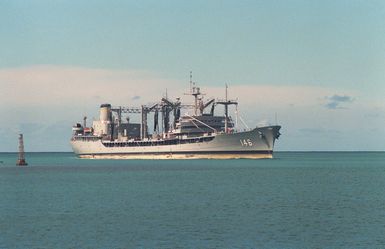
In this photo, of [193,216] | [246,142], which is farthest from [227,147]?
[193,216]

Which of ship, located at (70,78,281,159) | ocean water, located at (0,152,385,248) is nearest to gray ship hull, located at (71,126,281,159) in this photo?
ship, located at (70,78,281,159)

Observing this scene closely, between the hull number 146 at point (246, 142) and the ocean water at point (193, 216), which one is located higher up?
the hull number 146 at point (246, 142)

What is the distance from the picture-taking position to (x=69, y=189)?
7356cm

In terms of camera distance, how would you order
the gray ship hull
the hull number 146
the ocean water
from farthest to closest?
1. the hull number 146
2. the gray ship hull
3. the ocean water

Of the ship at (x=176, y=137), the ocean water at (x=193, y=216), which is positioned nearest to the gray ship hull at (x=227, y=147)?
the ship at (x=176, y=137)

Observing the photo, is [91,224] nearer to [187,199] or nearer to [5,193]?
[187,199]

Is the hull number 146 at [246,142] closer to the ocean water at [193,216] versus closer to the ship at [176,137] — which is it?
the ship at [176,137]

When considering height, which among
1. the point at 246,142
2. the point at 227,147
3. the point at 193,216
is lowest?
the point at 193,216

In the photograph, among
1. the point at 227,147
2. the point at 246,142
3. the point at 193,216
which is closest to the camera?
the point at 193,216

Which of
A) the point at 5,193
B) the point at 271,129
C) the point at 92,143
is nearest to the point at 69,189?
the point at 5,193

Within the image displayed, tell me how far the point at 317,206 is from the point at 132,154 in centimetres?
12233

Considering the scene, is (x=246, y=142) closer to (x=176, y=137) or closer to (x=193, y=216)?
(x=176, y=137)

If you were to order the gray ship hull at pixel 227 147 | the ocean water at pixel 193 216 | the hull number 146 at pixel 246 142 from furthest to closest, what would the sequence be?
the hull number 146 at pixel 246 142 < the gray ship hull at pixel 227 147 < the ocean water at pixel 193 216

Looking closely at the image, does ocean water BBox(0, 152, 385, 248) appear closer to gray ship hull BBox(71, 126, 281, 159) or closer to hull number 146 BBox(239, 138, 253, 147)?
gray ship hull BBox(71, 126, 281, 159)
